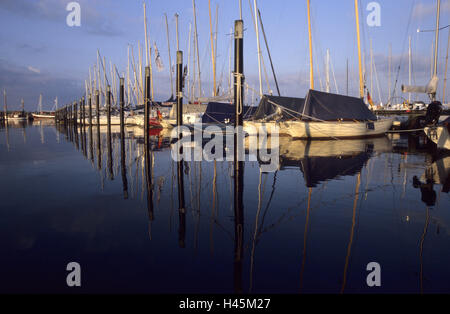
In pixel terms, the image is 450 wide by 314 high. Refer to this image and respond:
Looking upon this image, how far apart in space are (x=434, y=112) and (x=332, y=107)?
236 inches

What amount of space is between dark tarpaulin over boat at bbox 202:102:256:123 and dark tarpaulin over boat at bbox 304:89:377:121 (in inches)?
467

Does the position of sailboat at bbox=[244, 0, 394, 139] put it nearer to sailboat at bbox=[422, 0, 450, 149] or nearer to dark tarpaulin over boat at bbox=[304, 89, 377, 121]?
dark tarpaulin over boat at bbox=[304, 89, 377, 121]

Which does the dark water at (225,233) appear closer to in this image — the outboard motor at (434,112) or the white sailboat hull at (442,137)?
the white sailboat hull at (442,137)

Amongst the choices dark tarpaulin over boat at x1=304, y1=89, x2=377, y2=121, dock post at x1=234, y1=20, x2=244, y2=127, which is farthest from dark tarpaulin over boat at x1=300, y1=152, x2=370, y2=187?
dark tarpaulin over boat at x1=304, y1=89, x2=377, y2=121

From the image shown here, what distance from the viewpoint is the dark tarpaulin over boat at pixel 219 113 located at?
32.3 metres

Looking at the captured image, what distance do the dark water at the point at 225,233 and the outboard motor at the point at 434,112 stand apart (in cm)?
1245

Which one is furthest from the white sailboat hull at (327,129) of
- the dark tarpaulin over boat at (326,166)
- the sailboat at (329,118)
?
the dark tarpaulin over boat at (326,166)

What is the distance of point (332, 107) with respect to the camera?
837 inches

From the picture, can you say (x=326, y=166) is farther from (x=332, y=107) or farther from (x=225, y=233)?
(x=332, y=107)

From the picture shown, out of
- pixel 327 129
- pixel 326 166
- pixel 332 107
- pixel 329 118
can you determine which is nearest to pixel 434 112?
pixel 332 107

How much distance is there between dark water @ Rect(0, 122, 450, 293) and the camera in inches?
145

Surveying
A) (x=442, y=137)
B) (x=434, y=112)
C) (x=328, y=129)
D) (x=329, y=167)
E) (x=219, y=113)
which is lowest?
(x=329, y=167)
